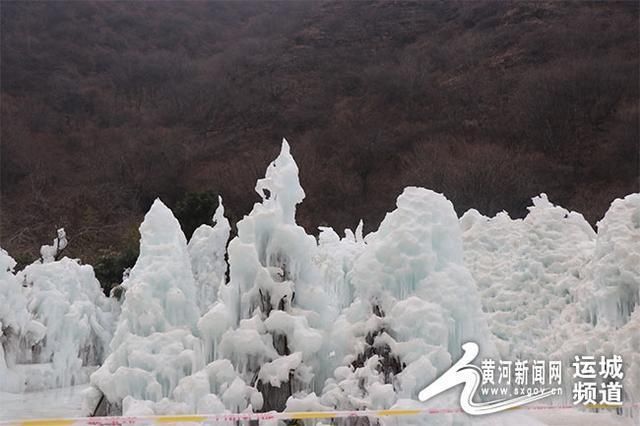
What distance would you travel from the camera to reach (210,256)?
12.2 meters

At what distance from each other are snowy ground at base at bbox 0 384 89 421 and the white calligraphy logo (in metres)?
4.25

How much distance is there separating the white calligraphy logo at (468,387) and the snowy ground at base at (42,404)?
→ 13.9 feet

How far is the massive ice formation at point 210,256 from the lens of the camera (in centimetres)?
1184

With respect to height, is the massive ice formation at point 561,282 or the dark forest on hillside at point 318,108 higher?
→ the dark forest on hillside at point 318,108

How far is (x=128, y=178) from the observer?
34.5m

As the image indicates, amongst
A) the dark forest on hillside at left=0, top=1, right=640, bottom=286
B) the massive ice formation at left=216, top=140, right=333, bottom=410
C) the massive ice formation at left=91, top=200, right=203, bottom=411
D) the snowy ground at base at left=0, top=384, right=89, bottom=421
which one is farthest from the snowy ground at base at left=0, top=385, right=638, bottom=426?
the dark forest on hillside at left=0, top=1, right=640, bottom=286

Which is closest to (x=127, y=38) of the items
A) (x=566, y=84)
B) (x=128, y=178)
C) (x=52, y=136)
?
(x=52, y=136)

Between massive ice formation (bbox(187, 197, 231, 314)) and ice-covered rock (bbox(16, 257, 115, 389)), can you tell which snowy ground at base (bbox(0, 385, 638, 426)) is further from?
massive ice formation (bbox(187, 197, 231, 314))

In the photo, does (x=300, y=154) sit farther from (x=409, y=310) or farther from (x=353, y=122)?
(x=409, y=310)

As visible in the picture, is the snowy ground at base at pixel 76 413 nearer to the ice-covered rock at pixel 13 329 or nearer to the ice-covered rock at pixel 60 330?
the ice-covered rock at pixel 13 329

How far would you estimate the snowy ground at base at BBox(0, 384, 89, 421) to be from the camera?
8.48 metres

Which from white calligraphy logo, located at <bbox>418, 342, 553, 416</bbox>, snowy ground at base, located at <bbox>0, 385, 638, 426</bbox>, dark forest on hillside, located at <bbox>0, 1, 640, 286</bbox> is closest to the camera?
white calligraphy logo, located at <bbox>418, 342, 553, 416</bbox>

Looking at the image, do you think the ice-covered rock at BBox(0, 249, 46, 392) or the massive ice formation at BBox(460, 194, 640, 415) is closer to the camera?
the massive ice formation at BBox(460, 194, 640, 415)

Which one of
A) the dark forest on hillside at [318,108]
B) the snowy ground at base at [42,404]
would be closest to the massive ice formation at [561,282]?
the snowy ground at base at [42,404]
